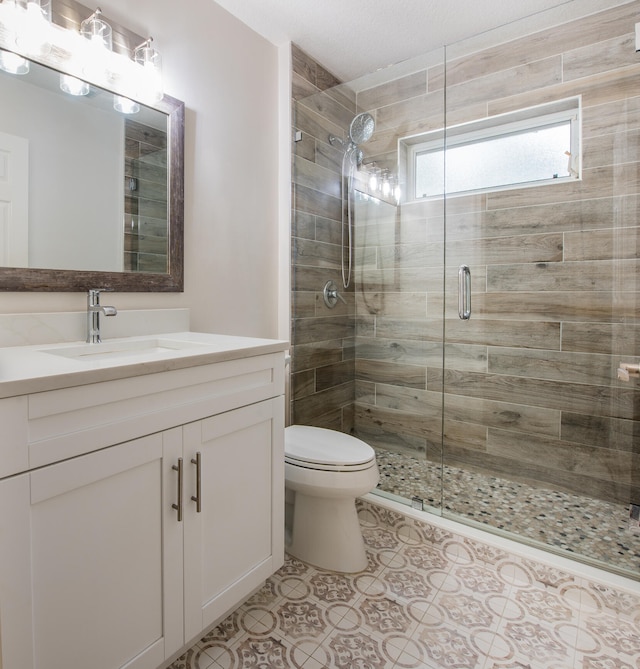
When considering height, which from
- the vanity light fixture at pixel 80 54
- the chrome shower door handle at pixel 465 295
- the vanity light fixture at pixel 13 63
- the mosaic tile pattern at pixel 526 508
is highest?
the vanity light fixture at pixel 80 54

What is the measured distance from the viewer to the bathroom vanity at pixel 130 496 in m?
0.84

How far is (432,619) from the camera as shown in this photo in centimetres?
142

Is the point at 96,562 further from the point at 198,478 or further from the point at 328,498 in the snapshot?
the point at 328,498

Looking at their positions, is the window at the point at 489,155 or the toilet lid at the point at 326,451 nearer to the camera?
the toilet lid at the point at 326,451

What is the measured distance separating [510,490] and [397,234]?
1.47 m

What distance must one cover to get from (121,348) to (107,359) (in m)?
0.32

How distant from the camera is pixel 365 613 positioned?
4.75 ft

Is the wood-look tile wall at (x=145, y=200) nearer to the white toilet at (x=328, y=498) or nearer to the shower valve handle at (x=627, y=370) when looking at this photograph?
the white toilet at (x=328, y=498)

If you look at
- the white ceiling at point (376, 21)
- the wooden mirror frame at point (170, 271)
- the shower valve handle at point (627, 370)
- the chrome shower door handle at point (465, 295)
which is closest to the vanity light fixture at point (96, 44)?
the wooden mirror frame at point (170, 271)

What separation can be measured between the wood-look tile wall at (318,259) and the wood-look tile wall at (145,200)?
→ 2.55 ft

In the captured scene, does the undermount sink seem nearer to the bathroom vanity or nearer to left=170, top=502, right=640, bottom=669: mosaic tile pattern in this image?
the bathroom vanity

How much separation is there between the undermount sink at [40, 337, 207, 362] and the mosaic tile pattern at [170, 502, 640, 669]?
36.2 inches

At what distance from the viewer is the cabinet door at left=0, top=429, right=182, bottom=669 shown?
2.80ft

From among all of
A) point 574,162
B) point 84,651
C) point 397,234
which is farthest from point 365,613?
point 574,162
